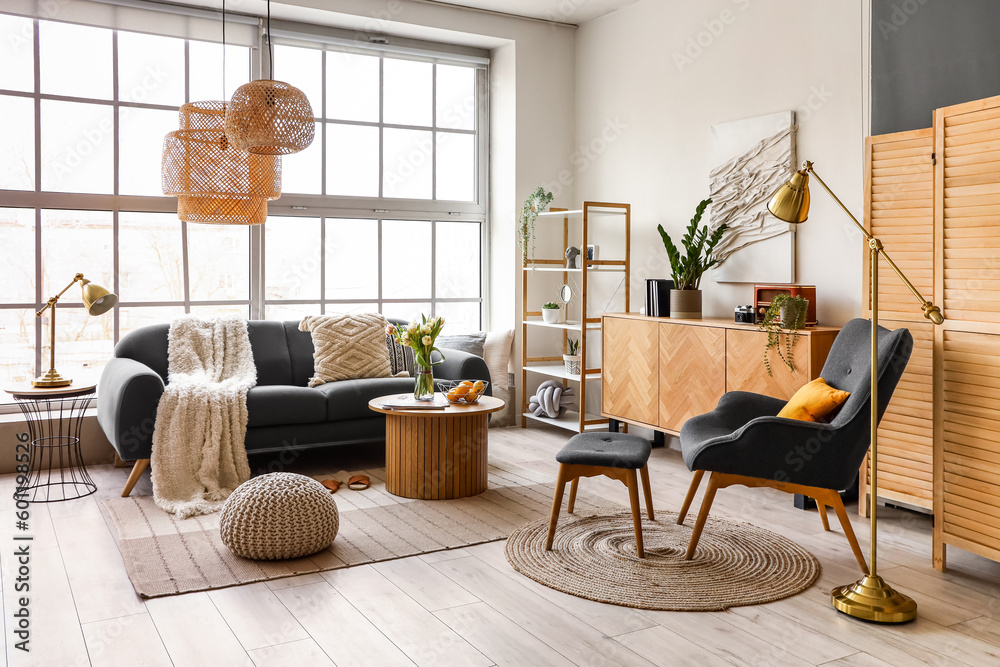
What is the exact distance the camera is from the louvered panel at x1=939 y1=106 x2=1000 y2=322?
289 centimetres

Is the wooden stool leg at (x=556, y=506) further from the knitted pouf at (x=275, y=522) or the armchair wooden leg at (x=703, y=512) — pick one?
the knitted pouf at (x=275, y=522)

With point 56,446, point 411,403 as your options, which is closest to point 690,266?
point 411,403

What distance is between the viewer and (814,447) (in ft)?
9.76

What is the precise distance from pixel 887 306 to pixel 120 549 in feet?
11.4

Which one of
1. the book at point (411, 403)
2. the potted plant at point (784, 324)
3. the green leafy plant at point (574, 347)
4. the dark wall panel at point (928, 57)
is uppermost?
the dark wall panel at point (928, 57)

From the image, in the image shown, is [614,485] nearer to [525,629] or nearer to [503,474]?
[503,474]

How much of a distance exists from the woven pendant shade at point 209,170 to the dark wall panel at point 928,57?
9.81 feet

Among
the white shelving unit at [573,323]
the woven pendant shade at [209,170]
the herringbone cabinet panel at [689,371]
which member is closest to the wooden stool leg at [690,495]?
the herringbone cabinet panel at [689,371]

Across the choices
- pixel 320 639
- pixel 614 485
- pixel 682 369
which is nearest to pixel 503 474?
pixel 614 485

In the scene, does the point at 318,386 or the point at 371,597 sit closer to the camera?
the point at 371,597

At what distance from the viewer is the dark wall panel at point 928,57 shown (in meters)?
3.45

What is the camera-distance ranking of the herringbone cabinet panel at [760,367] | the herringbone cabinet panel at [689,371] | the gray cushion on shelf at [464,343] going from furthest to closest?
1. the gray cushion on shelf at [464,343]
2. the herringbone cabinet panel at [689,371]
3. the herringbone cabinet panel at [760,367]

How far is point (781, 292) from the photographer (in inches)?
164

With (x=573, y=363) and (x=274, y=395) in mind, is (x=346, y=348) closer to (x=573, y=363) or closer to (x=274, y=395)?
(x=274, y=395)
